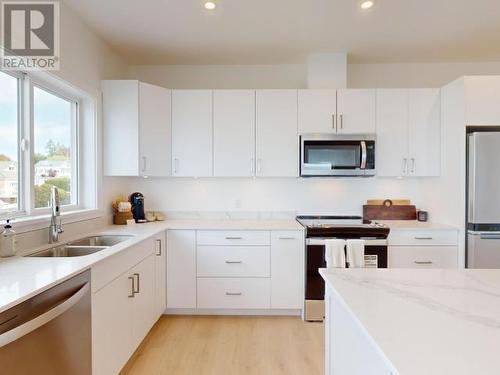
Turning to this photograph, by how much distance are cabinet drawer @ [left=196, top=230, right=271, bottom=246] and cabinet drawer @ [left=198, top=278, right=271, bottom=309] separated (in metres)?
0.35

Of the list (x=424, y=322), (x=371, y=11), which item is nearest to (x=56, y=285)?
(x=424, y=322)

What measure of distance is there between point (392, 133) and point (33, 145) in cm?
318

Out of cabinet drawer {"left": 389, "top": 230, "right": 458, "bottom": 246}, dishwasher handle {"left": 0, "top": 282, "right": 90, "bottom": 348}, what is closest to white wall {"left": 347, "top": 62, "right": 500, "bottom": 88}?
cabinet drawer {"left": 389, "top": 230, "right": 458, "bottom": 246}

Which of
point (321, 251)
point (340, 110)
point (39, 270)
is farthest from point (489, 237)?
point (39, 270)

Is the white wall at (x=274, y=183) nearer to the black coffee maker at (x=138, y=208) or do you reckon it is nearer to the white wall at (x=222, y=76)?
the white wall at (x=222, y=76)

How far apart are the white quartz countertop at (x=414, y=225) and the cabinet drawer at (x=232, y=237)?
1.27m

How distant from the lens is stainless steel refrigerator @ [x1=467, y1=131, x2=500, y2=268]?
2697 millimetres

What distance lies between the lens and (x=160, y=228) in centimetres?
293

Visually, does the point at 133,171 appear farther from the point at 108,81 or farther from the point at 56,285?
the point at 56,285

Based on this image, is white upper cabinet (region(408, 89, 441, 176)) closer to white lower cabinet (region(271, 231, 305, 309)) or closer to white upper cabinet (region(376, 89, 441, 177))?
white upper cabinet (region(376, 89, 441, 177))

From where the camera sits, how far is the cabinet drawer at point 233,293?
119 inches

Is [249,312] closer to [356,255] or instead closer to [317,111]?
[356,255]

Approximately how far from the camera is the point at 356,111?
3.23m

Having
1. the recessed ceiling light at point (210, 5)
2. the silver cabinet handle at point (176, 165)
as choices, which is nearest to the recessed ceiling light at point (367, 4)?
the recessed ceiling light at point (210, 5)
